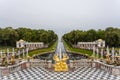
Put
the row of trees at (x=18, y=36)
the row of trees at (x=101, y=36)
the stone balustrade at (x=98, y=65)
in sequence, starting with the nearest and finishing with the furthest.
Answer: the stone balustrade at (x=98, y=65)
the row of trees at (x=101, y=36)
the row of trees at (x=18, y=36)

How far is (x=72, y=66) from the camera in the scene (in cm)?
2150


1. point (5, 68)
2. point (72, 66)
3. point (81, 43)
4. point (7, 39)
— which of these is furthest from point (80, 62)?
point (81, 43)

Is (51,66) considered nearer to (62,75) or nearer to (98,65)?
(98,65)

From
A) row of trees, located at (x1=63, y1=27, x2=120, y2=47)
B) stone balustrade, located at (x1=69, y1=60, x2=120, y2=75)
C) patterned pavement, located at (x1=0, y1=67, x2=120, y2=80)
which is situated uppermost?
row of trees, located at (x1=63, y1=27, x2=120, y2=47)

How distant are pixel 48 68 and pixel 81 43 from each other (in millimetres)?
56368

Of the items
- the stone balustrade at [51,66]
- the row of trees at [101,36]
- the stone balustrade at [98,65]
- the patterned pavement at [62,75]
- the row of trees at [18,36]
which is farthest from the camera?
the row of trees at [18,36]

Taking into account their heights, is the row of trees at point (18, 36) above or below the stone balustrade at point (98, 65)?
above

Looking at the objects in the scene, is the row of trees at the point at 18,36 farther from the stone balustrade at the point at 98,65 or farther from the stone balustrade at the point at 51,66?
the stone balustrade at the point at 98,65

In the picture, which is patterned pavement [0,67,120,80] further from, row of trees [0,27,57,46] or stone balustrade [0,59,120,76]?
row of trees [0,27,57,46]

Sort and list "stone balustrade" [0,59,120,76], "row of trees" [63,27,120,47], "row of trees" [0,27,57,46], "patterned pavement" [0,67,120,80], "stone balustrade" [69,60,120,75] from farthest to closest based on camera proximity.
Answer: "row of trees" [0,27,57,46]
"row of trees" [63,27,120,47]
"stone balustrade" [0,59,120,76]
"stone balustrade" [69,60,120,75]
"patterned pavement" [0,67,120,80]

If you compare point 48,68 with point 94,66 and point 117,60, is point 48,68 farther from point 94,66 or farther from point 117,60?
point 117,60

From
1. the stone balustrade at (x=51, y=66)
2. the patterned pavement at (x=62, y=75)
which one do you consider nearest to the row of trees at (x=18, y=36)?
the stone balustrade at (x=51, y=66)

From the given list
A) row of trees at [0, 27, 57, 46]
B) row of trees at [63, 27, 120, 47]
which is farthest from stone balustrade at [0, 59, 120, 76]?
row of trees at [0, 27, 57, 46]

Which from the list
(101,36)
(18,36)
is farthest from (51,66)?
(18,36)
